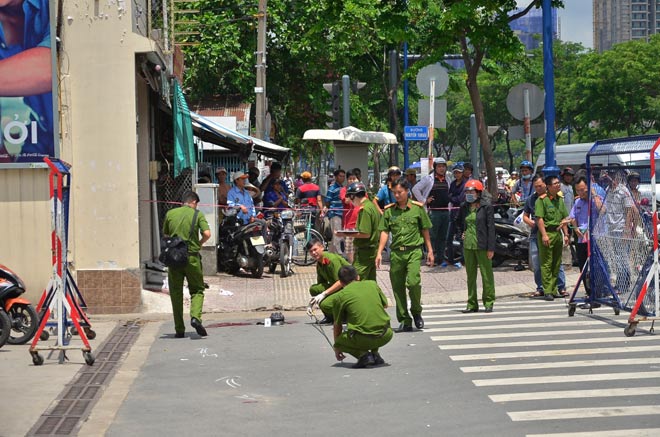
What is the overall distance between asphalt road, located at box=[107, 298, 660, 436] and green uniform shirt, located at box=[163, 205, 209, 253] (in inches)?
45.4

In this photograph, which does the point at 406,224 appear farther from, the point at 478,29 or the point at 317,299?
the point at 478,29

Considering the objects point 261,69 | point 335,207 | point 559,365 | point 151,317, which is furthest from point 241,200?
point 559,365

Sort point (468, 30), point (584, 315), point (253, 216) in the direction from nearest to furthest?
1. point (584, 315)
2. point (253, 216)
3. point (468, 30)

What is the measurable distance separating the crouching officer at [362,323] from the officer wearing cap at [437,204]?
856 cm

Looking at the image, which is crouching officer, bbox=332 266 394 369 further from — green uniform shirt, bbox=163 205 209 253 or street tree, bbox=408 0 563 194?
street tree, bbox=408 0 563 194

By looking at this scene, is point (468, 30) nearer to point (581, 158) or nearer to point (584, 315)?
point (584, 315)

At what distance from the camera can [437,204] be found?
19656 millimetres

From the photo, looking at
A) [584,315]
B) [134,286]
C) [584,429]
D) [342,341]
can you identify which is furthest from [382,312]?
[134,286]

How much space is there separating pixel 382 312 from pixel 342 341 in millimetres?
472

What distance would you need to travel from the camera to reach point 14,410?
8656mm

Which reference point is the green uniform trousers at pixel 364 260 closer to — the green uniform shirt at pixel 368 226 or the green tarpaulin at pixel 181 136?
the green uniform shirt at pixel 368 226

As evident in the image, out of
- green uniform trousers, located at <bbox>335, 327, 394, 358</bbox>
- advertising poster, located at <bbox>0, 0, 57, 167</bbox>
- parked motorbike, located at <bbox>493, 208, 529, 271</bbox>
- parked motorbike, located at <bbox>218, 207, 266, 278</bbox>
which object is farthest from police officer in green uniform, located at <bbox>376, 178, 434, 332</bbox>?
parked motorbike, located at <bbox>493, 208, 529, 271</bbox>

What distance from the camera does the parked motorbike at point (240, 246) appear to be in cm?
1838

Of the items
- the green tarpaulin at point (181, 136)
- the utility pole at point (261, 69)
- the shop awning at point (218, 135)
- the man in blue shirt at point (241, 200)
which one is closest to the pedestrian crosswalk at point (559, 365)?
the green tarpaulin at point (181, 136)
